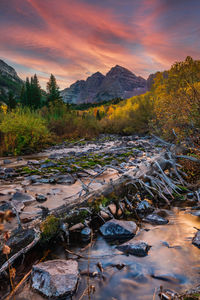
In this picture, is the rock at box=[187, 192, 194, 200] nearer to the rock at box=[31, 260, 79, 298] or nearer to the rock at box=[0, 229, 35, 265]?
the rock at box=[31, 260, 79, 298]

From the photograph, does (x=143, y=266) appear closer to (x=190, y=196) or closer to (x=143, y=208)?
(x=143, y=208)

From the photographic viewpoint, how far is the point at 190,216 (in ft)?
13.1

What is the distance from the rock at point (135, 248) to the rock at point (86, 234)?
22.6 inches

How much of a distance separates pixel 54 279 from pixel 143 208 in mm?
2687

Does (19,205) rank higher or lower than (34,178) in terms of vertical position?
higher

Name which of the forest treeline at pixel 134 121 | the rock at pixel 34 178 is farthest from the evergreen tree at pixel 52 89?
the rock at pixel 34 178

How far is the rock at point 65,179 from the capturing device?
6.31 m

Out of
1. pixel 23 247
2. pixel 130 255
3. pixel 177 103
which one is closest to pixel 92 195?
pixel 130 255

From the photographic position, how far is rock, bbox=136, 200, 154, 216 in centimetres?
428

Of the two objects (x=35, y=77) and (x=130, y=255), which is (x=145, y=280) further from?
(x=35, y=77)

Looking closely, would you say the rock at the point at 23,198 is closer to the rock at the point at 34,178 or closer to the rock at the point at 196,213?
the rock at the point at 34,178

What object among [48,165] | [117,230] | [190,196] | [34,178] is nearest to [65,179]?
[34,178]

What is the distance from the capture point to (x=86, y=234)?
3.32 metres

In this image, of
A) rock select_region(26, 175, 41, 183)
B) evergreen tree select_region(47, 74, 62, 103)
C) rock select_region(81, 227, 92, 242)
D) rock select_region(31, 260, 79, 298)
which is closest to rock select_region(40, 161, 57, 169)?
rock select_region(26, 175, 41, 183)
